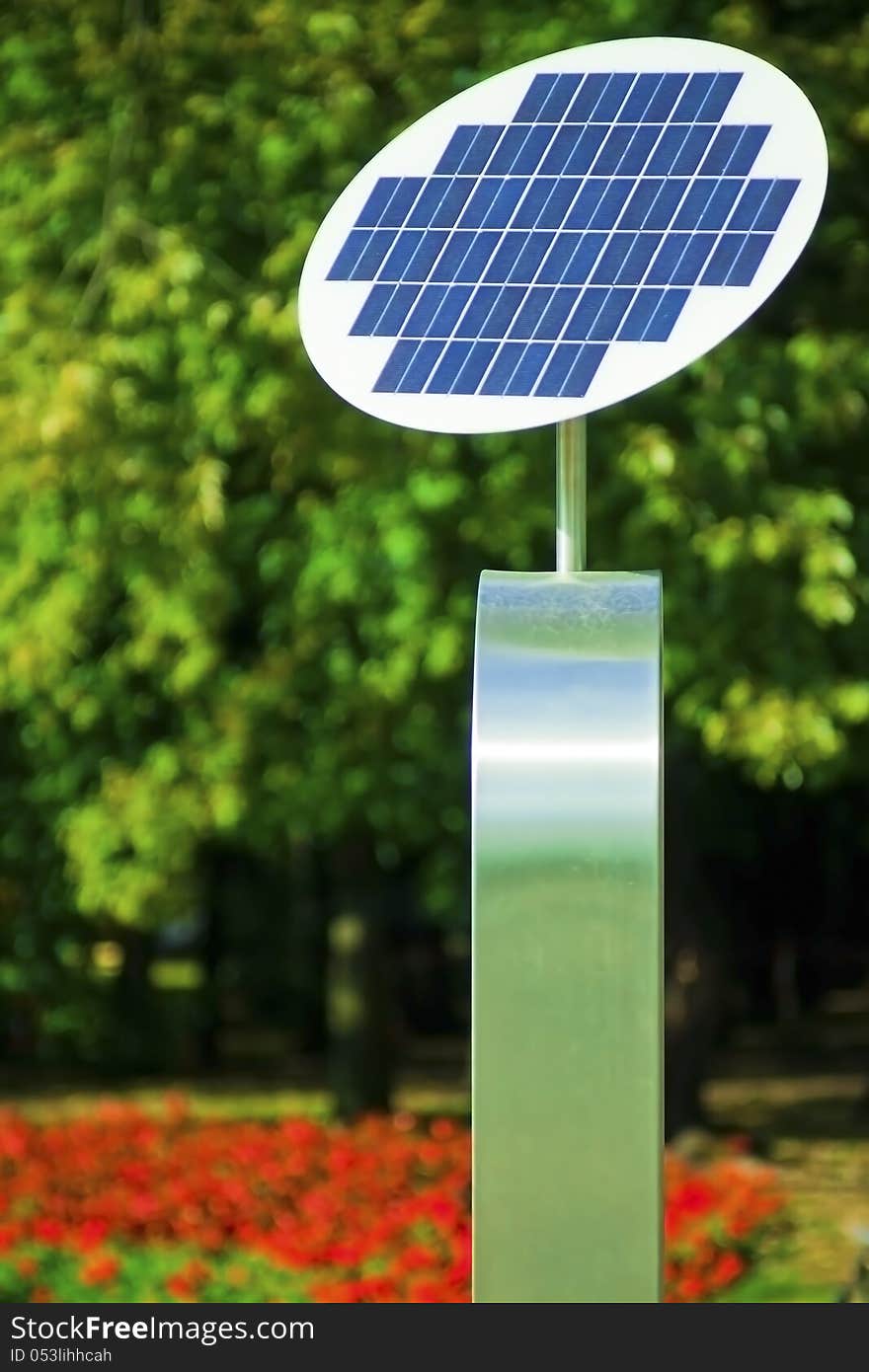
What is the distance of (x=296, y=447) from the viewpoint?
27.0 ft

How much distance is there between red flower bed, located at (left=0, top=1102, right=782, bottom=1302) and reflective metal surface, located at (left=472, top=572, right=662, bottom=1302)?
3.05 m

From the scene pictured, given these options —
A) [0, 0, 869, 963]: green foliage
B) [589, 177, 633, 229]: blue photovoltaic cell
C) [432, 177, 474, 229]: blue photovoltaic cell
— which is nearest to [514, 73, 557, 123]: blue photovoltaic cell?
[432, 177, 474, 229]: blue photovoltaic cell

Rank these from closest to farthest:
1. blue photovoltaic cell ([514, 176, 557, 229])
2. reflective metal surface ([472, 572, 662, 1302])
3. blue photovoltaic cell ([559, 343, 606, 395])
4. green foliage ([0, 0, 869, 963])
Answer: reflective metal surface ([472, 572, 662, 1302]), blue photovoltaic cell ([559, 343, 606, 395]), blue photovoltaic cell ([514, 176, 557, 229]), green foliage ([0, 0, 869, 963])

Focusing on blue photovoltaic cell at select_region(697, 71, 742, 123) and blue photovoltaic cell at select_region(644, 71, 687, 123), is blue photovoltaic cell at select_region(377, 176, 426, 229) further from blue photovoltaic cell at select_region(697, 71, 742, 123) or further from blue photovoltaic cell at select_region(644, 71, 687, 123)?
blue photovoltaic cell at select_region(697, 71, 742, 123)

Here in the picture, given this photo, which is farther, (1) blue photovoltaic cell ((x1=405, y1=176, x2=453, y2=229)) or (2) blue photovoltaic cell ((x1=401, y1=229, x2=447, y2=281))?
(1) blue photovoltaic cell ((x1=405, y1=176, x2=453, y2=229))

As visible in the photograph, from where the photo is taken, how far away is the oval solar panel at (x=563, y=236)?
4.77 metres

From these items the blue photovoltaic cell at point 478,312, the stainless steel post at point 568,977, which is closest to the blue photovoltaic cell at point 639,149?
the blue photovoltaic cell at point 478,312

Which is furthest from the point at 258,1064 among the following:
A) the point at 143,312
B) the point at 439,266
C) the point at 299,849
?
the point at 439,266

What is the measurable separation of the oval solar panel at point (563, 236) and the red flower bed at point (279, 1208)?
12.9ft

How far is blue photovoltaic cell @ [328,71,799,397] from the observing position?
4.82m

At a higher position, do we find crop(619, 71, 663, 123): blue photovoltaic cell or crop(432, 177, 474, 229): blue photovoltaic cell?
crop(619, 71, 663, 123): blue photovoltaic cell

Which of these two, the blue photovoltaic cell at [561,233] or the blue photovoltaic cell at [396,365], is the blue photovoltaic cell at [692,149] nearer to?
the blue photovoltaic cell at [561,233]

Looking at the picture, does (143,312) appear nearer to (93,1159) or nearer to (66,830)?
(66,830)

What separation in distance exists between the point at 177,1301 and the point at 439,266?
4322 millimetres
